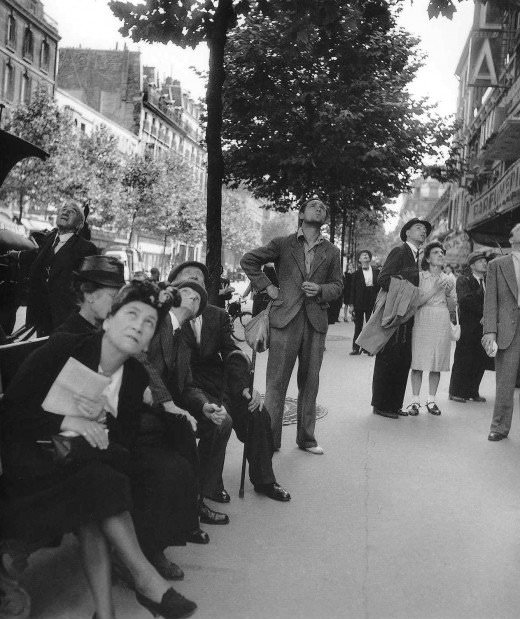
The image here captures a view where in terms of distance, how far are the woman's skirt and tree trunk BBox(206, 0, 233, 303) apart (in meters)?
2.49

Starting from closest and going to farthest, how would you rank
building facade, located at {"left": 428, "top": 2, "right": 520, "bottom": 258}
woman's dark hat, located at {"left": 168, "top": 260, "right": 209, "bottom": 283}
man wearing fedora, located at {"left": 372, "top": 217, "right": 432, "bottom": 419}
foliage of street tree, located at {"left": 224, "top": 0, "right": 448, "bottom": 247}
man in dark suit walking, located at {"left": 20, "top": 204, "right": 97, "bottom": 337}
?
woman's dark hat, located at {"left": 168, "top": 260, "right": 209, "bottom": 283} < man in dark suit walking, located at {"left": 20, "top": 204, "right": 97, "bottom": 337} < man wearing fedora, located at {"left": 372, "top": 217, "right": 432, "bottom": 419} < foliage of street tree, located at {"left": 224, "top": 0, "right": 448, "bottom": 247} < building facade, located at {"left": 428, "top": 2, "right": 520, "bottom": 258}

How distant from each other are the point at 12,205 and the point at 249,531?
35.3m

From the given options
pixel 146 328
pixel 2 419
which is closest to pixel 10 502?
pixel 2 419

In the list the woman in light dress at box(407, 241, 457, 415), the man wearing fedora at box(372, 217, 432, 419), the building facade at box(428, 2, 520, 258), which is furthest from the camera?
the building facade at box(428, 2, 520, 258)

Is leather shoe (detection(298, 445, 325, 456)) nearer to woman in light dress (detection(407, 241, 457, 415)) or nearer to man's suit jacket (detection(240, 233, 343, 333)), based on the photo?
man's suit jacket (detection(240, 233, 343, 333))

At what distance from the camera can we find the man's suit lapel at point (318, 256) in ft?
21.8

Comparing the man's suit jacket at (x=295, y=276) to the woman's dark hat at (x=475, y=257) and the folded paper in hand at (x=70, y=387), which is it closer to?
the folded paper in hand at (x=70, y=387)

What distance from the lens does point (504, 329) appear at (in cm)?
740

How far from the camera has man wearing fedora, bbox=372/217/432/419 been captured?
851 centimetres

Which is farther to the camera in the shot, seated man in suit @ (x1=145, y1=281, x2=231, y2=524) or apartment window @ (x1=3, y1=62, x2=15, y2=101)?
apartment window @ (x1=3, y1=62, x2=15, y2=101)

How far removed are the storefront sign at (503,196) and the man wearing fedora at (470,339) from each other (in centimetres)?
983

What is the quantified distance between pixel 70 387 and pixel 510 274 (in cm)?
527

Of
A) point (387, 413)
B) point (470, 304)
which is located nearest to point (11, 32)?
point (470, 304)

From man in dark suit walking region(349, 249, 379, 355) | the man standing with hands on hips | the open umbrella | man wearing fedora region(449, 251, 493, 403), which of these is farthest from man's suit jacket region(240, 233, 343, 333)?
man in dark suit walking region(349, 249, 379, 355)
